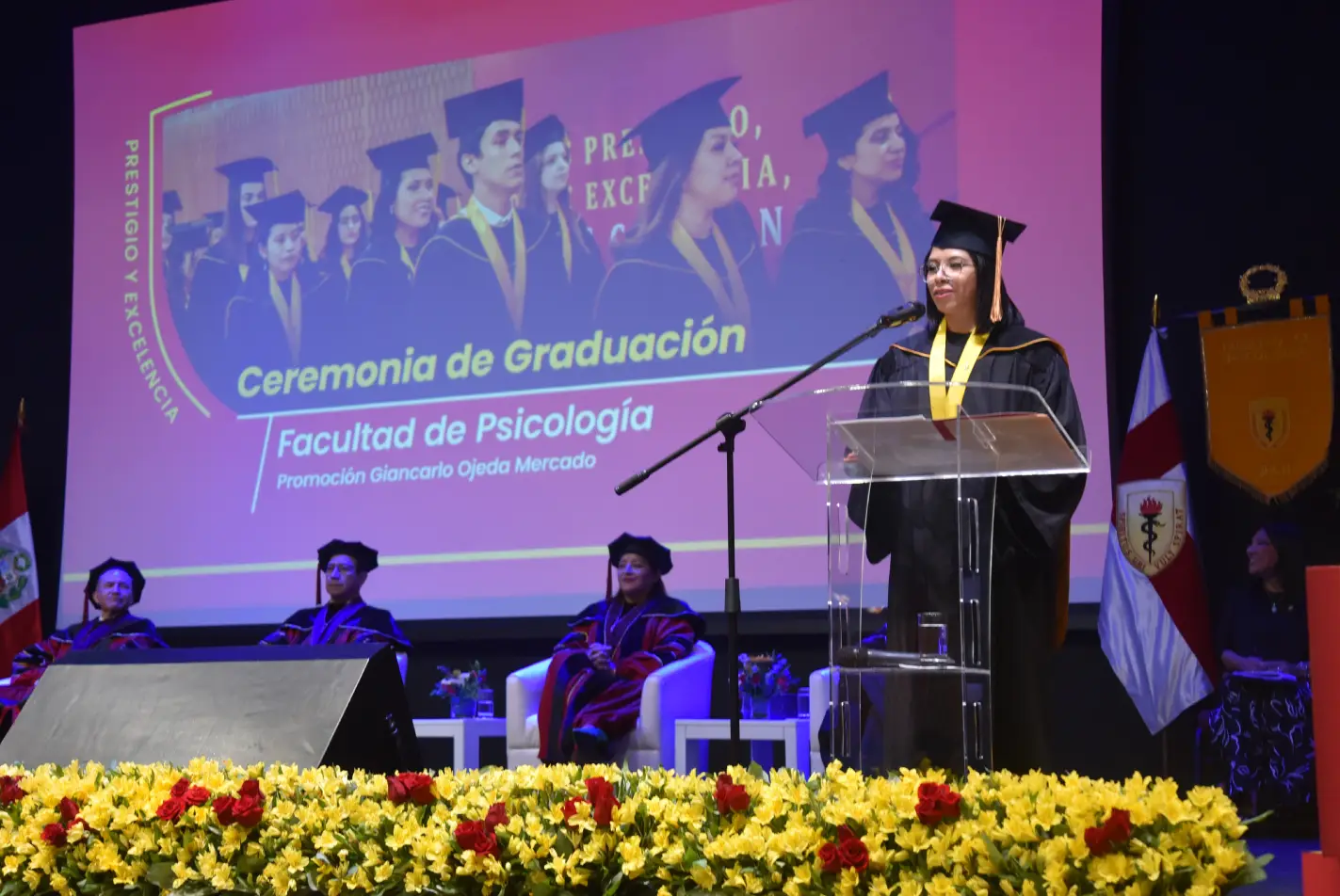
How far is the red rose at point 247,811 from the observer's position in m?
2.26

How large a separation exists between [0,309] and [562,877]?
6558 mm

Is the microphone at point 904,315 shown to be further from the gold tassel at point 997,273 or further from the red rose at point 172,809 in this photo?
the red rose at point 172,809

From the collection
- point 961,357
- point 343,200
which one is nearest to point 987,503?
point 961,357

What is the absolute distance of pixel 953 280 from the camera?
308cm

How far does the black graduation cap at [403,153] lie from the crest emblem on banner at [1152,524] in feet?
10.9

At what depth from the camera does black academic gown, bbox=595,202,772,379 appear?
229 inches

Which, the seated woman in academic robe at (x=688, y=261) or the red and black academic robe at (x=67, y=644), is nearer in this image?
the seated woman in academic robe at (x=688, y=261)

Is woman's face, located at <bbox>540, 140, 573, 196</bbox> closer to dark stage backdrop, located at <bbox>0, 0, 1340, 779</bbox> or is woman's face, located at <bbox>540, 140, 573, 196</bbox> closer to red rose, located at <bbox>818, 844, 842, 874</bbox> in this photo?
dark stage backdrop, located at <bbox>0, 0, 1340, 779</bbox>

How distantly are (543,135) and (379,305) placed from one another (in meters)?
1.05

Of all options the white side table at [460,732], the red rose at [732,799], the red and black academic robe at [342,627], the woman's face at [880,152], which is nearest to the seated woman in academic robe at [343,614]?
the red and black academic robe at [342,627]

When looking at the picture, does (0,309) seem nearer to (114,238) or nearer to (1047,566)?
(114,238)

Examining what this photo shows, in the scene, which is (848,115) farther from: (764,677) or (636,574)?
(764,677)

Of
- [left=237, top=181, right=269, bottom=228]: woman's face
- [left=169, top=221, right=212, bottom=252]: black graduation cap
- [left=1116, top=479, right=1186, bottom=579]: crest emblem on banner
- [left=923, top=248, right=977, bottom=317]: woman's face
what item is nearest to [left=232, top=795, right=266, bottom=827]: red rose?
[left=923, top=248, right=977, bottom=317]: woman's face

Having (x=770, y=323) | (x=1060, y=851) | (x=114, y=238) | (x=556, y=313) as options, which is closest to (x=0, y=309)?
(x=114, y=238)
